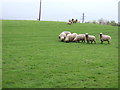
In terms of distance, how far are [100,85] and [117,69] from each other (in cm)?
211

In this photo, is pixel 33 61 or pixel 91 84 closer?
pixel 91 84

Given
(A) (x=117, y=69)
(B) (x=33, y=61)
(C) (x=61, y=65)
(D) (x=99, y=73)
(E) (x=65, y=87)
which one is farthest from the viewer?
(B) (x=33, y=61)

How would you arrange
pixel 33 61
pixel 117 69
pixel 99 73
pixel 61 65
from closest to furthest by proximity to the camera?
pixel 99 73 → pixel 117 69 → pixel 61 65 → pixel 33 61

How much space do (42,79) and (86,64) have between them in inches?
106

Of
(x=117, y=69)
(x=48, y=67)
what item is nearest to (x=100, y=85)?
(x=117, y=69)

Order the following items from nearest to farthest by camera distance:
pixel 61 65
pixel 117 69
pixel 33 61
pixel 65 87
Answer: pixel 65 87 → pixel 117 69 → pixel 61 65 → pixel 33 61

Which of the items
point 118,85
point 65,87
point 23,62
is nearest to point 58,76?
point 65,87

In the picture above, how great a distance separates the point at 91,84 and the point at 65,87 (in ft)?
2.58

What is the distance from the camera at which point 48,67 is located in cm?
870

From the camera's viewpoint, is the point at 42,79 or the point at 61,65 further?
the point at 61,65

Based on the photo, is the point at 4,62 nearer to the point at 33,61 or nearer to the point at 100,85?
the point at 33,61

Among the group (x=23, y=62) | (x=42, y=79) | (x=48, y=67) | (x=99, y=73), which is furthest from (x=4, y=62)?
(x=99, y=73)

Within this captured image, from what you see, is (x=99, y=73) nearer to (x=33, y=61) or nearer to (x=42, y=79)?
(x=42, y=79)

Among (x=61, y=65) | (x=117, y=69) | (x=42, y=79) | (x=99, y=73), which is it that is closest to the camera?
(x=42, y=79)
